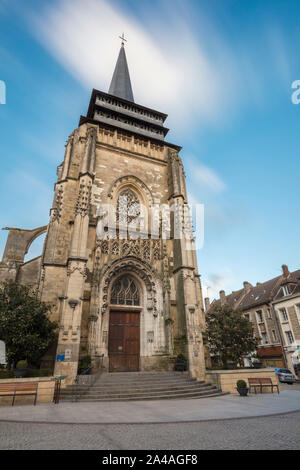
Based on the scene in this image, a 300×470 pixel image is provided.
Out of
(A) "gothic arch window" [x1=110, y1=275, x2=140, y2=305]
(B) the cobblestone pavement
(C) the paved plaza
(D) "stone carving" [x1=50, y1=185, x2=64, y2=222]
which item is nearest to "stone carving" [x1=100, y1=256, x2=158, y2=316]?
(A) "gothic arch window" [x1=110, y1=275, x2=140, y2=305]

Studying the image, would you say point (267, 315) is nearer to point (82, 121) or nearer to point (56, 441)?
point (82, 121)

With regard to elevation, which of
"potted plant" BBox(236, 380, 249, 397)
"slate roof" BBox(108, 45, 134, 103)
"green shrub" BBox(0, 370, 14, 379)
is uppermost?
"slate roof" BBox(108, 45, 134, 103)

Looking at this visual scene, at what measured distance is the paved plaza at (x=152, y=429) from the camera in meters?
4.11

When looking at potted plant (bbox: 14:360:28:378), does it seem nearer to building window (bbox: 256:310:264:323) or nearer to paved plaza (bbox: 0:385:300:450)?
paved plaza (bbox: 0:385:300:450)

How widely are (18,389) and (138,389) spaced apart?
14.7ft

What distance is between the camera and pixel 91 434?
15.6ft

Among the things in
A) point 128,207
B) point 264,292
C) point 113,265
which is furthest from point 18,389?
point 264,292

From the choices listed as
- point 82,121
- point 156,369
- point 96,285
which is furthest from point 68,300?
point 82,121

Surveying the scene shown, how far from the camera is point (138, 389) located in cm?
1041

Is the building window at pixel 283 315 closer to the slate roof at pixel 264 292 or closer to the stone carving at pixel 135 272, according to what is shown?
the slate roof at pixel 264 292

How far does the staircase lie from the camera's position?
9.80m

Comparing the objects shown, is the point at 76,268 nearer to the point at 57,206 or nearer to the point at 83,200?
the point at 83,200

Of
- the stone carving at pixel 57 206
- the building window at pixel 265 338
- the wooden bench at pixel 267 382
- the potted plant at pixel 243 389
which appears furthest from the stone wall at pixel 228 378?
the building window at pixel 265 338

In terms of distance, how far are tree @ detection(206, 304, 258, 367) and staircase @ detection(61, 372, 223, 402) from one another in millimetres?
3419
